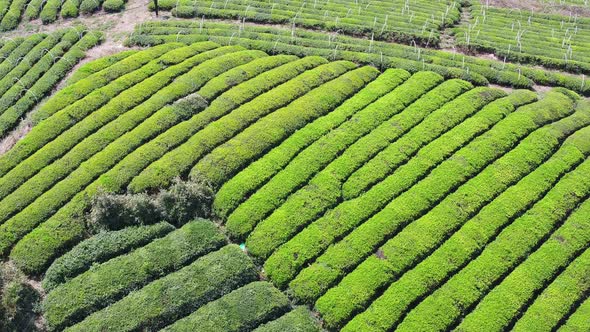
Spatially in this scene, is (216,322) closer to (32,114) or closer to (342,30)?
(32,114)

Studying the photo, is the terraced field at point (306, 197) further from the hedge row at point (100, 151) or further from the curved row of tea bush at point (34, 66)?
the curved row of tea bush at point (34, 66)

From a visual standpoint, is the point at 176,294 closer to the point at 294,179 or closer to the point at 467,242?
the point at 294,179

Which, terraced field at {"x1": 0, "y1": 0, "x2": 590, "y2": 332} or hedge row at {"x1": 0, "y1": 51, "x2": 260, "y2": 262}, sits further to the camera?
hedge row at {"x1": 0, "y1": 51, "x2": 260, "y2": 262}

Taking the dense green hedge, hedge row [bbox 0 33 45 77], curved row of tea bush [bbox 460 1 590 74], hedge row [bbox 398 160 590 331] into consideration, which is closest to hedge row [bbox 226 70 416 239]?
the dense green hedge

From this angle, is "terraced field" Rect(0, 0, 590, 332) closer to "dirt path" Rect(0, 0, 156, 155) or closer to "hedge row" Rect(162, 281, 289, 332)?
"hedge row" Rect(162, 281, 289, 332)

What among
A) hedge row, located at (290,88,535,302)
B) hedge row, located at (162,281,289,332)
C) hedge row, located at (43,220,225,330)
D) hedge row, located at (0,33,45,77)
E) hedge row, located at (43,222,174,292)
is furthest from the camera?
hedge row, located at (0,33,45,77)

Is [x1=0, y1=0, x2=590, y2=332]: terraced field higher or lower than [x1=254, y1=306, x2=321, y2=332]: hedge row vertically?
higher
